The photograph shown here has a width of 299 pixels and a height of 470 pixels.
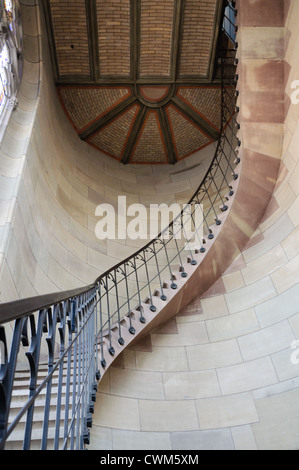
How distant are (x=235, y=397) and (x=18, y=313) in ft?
12.8

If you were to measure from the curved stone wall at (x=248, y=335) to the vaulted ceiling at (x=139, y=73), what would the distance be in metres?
1.86

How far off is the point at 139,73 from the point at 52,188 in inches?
119

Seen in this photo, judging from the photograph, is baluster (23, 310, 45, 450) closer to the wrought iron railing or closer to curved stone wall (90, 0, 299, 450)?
the wrought iron railing

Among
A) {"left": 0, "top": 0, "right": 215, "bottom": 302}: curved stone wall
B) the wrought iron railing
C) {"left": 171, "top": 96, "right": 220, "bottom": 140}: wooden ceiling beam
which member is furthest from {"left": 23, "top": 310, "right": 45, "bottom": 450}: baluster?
{"left": 171, "top": 96, "right": 220, "bottom": 140}: wooden ceiling beam

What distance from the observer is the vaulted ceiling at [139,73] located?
713 centimetres

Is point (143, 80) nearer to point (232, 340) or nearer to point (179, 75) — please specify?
point (179, 75)

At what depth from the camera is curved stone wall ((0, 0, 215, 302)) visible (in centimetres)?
513

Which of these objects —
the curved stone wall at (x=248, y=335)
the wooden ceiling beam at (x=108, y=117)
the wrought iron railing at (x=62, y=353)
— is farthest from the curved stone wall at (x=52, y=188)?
the curved stone wall at (x=248, y=335)

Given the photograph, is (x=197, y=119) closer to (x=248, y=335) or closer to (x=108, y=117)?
(x=108, y=117)

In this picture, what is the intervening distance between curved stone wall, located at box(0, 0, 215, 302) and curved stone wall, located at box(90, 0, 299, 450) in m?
1.70

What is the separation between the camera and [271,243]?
5.66 metres

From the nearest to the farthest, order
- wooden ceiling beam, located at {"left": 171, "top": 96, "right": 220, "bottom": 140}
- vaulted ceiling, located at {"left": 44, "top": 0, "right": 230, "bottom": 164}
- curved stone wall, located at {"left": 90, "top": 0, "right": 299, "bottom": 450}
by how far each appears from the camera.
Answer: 1. curved stone wall, located at {"left": 90, "top": 0, "right": 299, "bottom": 450}
2. vaulted ceiling, located at {"left": 44, "top": 0, "right": 230, "bottom": 164}
3. wooden ceiling beam, located at {"left": 171, "top": 96, "right": 220, "bottom": 140}

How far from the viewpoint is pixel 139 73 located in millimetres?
8039
